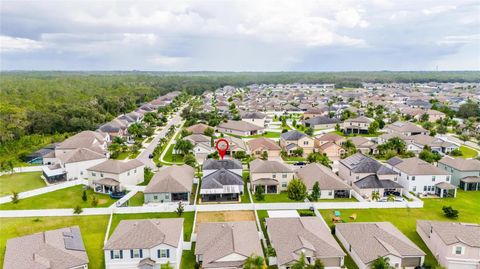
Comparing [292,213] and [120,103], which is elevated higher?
[120,103]

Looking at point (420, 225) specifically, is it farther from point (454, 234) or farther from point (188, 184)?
point (188, 184)

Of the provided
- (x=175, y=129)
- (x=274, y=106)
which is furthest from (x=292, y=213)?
(x=274, y=106)

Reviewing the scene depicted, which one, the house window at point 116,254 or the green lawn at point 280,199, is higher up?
the house window at point 116,254

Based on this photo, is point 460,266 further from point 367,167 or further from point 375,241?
point 367,167

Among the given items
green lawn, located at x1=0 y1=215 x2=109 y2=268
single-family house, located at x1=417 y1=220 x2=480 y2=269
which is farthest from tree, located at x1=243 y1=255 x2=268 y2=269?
single-family house, located at x1=417 y1=220 x2=480 y2=269

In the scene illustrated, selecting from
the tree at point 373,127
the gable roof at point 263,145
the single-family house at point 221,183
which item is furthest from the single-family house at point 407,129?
the single-family house at point 221,183

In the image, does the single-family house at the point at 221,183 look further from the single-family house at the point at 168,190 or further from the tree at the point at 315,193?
the tree at the point at 315,193
